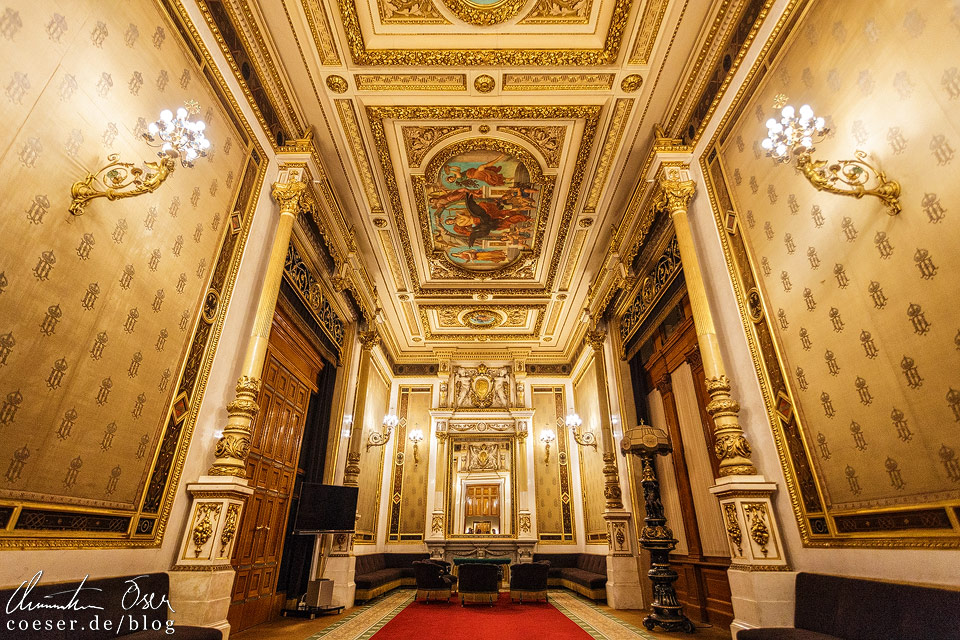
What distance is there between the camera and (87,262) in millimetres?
3129

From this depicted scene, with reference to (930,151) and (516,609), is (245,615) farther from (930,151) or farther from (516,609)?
(930,151)

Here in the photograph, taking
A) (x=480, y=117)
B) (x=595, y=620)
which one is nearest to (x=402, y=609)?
(x=595, y=620)

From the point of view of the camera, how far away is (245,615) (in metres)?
5.61

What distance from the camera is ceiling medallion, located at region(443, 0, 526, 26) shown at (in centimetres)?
500

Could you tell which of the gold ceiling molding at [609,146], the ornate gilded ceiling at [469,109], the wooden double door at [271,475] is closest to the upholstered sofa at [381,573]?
the wooden double door at [271,475]

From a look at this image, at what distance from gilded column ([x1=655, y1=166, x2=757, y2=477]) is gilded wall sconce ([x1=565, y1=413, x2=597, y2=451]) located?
20.3 ft

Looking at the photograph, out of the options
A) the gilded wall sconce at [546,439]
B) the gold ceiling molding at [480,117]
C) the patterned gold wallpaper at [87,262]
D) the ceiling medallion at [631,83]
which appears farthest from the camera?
the gilded wall sconce at [546,439]

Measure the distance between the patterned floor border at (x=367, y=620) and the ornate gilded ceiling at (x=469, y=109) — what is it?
510 centimetres

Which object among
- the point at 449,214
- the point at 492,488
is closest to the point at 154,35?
the point at 449,214

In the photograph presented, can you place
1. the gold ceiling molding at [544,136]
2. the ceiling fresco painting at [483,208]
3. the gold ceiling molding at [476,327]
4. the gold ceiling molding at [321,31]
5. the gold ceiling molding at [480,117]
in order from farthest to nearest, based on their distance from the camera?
1. the gold ceiling molding at [476,327]
2. the ceiling fresco painting at [483,208]
3. the gold ceiling molding at [544,136]
4. the gold ceiling molding at [480,117]
5. the gold ceiling molding at [321,31]

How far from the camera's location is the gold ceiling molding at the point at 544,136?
21.2ft

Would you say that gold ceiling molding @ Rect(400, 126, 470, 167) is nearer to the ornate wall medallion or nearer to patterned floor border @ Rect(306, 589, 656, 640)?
the ornate wall medallion

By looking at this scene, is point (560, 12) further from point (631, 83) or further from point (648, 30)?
point (631, 83)

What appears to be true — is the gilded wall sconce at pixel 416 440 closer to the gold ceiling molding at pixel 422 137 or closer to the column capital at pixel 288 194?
the gold ceiling molding at pixel 422 137
